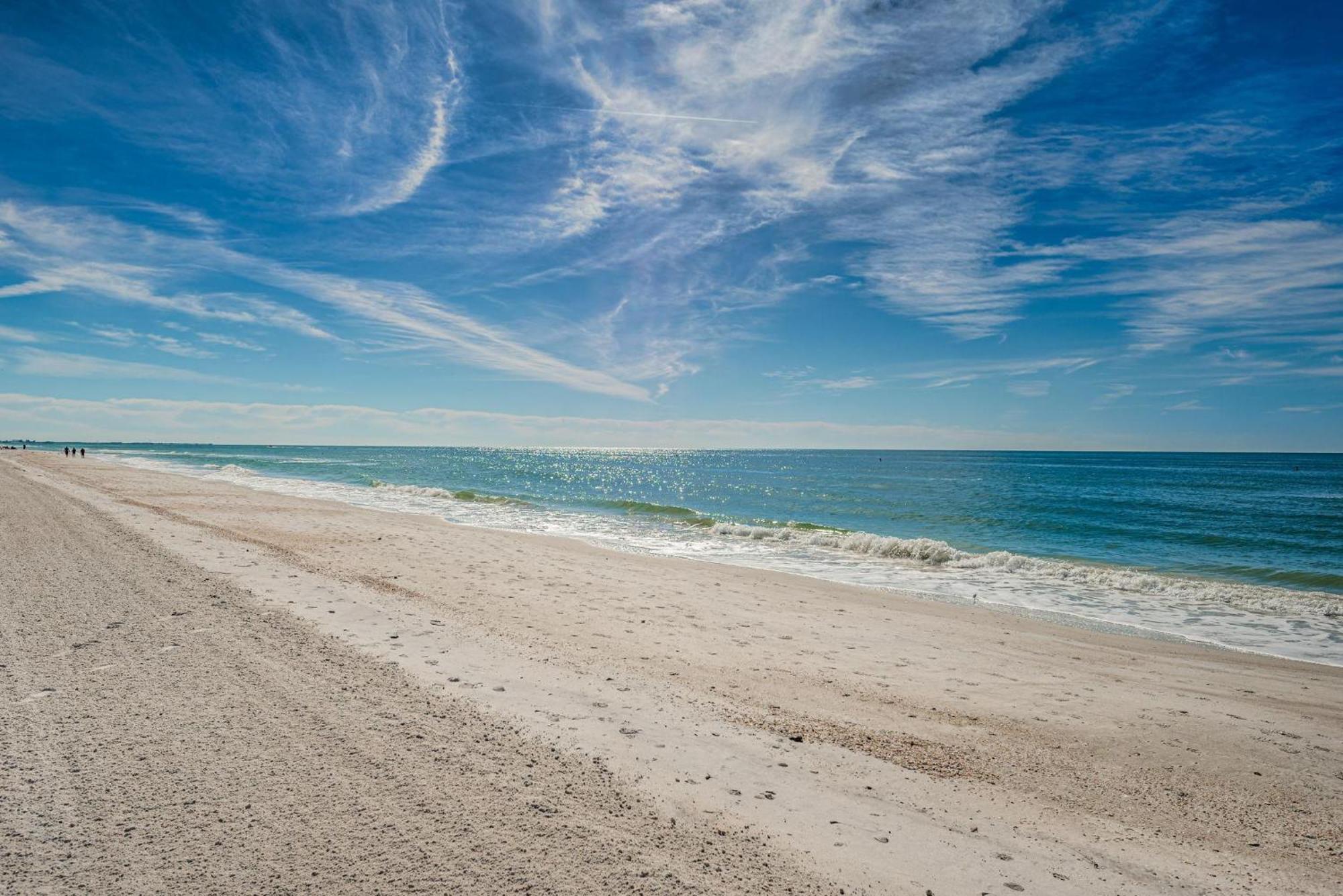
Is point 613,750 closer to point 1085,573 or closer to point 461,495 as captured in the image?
point 1085,573

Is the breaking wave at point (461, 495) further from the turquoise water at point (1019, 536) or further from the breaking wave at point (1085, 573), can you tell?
the breaking wave at point (1085, 573)

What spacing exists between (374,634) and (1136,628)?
14.5m

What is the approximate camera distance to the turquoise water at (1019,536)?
1512 centimetres

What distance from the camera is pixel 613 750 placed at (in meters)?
5.27

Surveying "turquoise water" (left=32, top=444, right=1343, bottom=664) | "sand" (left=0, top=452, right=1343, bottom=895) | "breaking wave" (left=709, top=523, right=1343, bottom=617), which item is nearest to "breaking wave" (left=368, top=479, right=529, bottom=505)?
"turquoise water" (left=32, top=444, right=1343, bottom=664)

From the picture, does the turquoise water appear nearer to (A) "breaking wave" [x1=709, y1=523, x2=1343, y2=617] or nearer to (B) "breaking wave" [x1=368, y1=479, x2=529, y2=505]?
(A) "breaking wave" [x1=709, y1=523, x2=1343, y2=617]

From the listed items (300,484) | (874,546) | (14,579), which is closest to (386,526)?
(14,579)

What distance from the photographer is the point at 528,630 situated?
9164mm

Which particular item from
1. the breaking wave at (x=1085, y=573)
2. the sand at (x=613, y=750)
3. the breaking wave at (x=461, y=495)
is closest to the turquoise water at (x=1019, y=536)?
the breaking wave at (x=1085, y=573)

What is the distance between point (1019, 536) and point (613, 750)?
29049 millimetres

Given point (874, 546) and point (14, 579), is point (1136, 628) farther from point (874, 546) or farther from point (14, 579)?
point (14, 579)

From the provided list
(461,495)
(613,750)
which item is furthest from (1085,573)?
(461,495)

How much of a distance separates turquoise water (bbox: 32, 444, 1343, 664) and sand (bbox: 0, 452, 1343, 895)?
16.3 ft

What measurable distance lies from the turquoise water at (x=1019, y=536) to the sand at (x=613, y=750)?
4959mm
